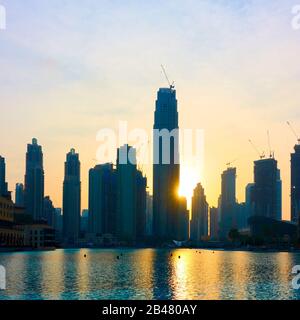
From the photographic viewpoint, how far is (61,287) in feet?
352

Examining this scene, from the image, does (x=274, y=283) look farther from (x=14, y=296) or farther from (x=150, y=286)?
(x=14, y=296)

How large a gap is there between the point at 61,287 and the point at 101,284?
10.6 m
